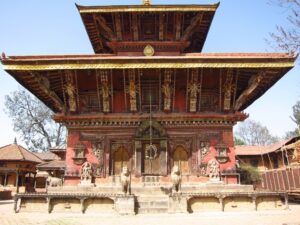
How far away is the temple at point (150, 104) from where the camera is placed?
14.0m

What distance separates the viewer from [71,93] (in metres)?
15.1

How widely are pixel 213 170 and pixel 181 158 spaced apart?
175 cm

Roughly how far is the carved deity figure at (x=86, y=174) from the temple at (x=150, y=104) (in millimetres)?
49

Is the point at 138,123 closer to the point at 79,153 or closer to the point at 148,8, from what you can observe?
A: the point at 79,153

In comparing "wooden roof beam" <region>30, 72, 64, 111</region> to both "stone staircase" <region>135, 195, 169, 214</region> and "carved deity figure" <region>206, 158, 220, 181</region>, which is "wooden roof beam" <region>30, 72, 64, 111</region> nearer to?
"stone staircase" <region>135, 195, 169, 214</region>

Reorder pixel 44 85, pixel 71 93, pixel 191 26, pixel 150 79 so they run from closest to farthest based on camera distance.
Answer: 1. pixel 44 85
2. pixel 71 93
3. pixel 150 79
4. pixel 191 26

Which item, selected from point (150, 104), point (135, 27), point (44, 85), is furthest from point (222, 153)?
point (44, 85)

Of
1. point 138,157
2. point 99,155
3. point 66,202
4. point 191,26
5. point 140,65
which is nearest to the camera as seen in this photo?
point 66,202

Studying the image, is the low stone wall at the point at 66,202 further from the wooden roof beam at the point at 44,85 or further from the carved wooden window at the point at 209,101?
the carved wooden window at the point at 209,101

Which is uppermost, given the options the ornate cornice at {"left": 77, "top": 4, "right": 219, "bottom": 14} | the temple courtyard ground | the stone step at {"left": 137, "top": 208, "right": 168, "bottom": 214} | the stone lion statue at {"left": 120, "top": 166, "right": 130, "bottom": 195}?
the ornate cornice at {"left": 77, "top": 4, "right": 219, "bottom": 14}

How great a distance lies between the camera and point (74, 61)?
45.6ft

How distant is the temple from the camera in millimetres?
14031

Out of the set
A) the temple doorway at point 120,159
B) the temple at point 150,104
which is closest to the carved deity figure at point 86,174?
the temple at point 150,104

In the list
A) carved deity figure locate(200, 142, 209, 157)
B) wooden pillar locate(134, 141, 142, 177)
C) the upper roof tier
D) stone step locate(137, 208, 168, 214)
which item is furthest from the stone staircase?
the upper roof tier
